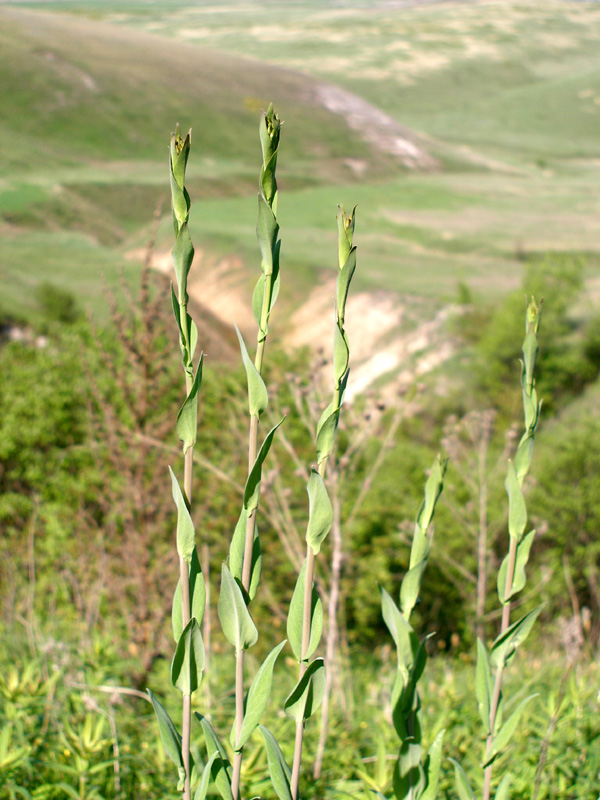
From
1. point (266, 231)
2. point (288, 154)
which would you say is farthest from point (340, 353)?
point (288, 154)

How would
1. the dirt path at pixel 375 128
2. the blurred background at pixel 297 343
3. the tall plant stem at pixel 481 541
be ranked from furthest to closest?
the dirt path at pixel 375 128, the tall plant stem at pixel 481 541, the blurred background at pixel 297 343

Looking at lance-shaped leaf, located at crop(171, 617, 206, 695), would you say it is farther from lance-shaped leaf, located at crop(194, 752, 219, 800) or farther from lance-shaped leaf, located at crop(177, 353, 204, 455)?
lance-shaped leaf, located at crop(177, 353, 204, 455)

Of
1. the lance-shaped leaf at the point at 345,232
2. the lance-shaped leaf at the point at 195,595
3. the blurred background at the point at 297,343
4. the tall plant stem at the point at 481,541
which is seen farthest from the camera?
the tall plant stem at the point at 481,541

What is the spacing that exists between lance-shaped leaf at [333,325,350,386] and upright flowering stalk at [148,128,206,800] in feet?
0.81

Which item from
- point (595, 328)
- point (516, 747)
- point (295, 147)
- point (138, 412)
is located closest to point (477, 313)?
point (595, 328)

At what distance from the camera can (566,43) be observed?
2746 inches

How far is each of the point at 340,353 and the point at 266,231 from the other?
254 mm

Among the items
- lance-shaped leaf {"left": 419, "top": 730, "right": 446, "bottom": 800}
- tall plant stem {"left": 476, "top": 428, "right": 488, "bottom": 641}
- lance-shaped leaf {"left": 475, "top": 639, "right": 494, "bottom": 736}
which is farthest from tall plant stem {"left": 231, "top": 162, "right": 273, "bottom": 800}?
tall plant stem {"left": 476, "top": 428, "right": 488, "bottom": 641}

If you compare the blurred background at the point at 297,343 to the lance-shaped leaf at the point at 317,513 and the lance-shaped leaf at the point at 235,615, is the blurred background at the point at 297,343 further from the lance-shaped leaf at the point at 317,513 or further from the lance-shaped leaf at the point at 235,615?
the lance-shaped leaf at the point at 317,513

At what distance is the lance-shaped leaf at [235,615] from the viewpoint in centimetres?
127

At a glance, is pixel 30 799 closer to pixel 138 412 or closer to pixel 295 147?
pixel 138 412

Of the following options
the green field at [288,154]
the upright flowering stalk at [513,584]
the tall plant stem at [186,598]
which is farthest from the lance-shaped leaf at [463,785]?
the green field at [288,154]

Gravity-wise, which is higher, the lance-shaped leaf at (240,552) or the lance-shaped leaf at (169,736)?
the lance-shaped leaf at (240,552)

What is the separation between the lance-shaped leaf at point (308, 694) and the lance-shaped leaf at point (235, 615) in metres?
0.12
